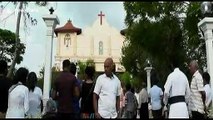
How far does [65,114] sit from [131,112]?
5104mm

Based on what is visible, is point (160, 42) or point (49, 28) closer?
point (49, 28)

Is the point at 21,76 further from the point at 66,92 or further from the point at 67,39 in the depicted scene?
the point at 67,39

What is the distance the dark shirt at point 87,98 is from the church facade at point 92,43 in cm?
4686

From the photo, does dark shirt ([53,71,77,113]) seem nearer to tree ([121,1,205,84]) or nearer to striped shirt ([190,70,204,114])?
striped shirt ([190,70,204,114])

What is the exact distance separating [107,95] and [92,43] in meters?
50.7

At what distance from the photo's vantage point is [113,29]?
58.6 m

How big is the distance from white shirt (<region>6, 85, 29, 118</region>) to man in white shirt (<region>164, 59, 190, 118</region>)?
2.32m

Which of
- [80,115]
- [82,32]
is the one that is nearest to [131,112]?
[80,115]

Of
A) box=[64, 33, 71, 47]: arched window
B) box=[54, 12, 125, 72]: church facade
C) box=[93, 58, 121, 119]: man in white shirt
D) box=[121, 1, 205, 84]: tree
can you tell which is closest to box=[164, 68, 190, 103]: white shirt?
box=[93, 58, 121, 119]: man in white shirt

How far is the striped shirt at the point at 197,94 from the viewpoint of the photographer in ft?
21.4

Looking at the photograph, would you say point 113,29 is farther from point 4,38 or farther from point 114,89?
point 114,89

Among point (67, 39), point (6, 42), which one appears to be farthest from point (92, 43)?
point (6, 42)

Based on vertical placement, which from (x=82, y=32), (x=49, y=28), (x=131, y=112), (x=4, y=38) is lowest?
(x=131, y=112)

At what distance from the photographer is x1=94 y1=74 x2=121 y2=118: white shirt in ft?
18.7
